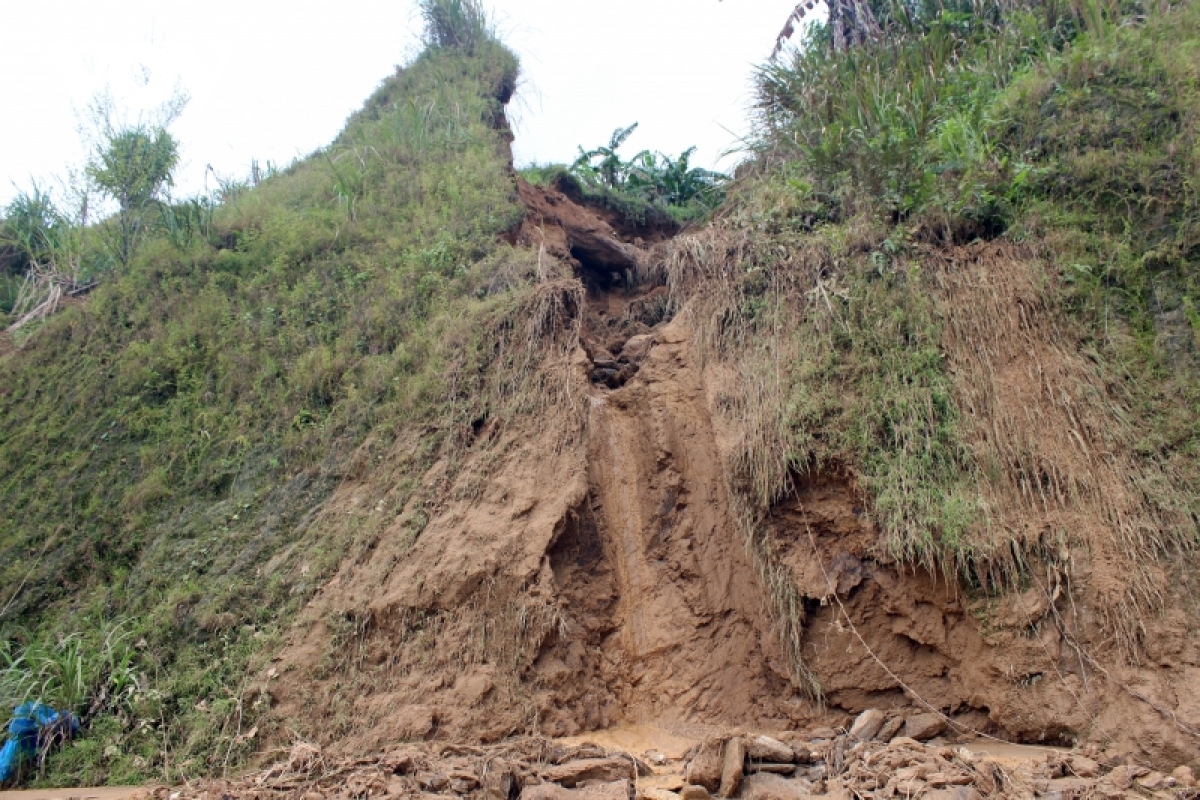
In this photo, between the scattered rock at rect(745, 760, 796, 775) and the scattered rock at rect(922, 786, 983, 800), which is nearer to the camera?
the scattered rock at rect(922, 786, 983, 800)

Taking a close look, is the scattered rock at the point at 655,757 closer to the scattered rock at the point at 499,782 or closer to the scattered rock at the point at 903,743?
the scattered rock at the point at 499,782

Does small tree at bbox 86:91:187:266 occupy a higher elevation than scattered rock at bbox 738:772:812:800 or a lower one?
higher

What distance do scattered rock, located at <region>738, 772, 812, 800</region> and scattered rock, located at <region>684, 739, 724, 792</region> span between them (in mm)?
167

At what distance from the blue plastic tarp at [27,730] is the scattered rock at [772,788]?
5130 millimetres

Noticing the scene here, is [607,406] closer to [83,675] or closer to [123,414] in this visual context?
[83,675]

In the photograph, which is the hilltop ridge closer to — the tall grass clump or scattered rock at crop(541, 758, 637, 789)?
the tall grass clump

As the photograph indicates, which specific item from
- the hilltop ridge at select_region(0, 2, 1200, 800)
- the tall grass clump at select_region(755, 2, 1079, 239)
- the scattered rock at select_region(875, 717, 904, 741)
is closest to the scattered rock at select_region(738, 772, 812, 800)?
the hilltop ridge at select_region(0, 2, 1200, 800)

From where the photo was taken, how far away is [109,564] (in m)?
7.78

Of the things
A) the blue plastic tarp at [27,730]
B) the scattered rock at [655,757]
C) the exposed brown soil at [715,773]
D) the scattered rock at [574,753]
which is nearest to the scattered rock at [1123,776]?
the exposed brown soil at [715,773]

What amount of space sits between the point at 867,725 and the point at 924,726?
0.38 m

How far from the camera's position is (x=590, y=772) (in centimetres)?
484

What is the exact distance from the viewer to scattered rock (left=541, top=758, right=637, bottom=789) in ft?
15.7

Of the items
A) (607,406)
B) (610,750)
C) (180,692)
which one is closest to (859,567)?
(610,750)

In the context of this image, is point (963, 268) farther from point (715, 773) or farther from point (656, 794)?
point (656, 794)
